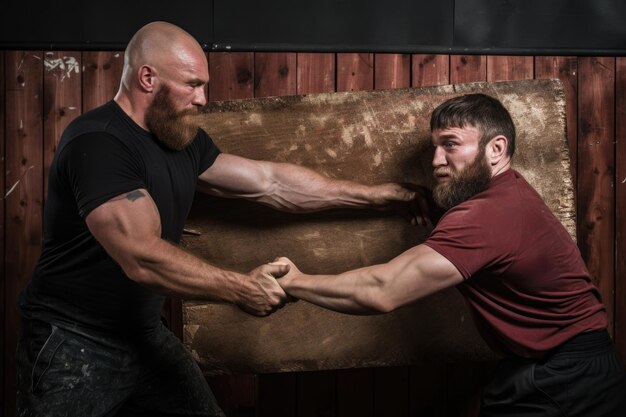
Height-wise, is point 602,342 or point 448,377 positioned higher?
point 602,342

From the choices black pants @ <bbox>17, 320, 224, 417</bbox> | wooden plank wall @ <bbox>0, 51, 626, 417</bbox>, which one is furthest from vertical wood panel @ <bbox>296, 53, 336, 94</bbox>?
black pants @ <bbox>17, 320, 224, 417</bbox>

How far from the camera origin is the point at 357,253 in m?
2.34

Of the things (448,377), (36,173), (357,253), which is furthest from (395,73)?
(36,173)

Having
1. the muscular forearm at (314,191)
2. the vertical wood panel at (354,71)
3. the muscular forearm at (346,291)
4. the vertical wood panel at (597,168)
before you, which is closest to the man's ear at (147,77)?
the muscular forearm at (314,191)

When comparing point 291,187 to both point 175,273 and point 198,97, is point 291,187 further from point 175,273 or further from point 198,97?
point 175,273

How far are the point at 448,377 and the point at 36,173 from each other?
7.40ft

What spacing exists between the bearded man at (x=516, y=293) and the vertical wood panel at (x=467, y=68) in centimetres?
114

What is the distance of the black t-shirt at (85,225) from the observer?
1832mm

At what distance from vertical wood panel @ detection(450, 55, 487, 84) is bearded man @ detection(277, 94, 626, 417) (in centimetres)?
114

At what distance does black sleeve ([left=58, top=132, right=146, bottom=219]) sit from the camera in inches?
69.7

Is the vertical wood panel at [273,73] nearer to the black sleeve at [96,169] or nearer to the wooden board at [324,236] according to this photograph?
the wooden board at [324,236]

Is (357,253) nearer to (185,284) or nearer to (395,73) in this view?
(185,284)

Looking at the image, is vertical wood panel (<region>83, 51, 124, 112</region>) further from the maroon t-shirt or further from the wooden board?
the maroon t-shirt

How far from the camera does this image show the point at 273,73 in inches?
115
